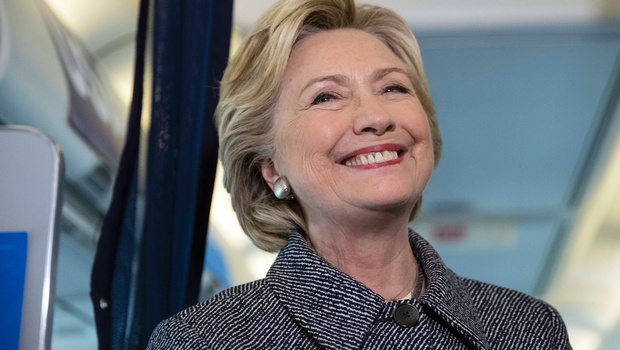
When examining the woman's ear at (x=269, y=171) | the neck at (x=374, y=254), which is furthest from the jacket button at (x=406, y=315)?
the woman's ear at (x=269, y=171)

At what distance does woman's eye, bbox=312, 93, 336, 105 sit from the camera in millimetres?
1879

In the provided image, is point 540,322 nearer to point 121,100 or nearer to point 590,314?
point 121,100

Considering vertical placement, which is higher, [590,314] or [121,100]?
[121,100]

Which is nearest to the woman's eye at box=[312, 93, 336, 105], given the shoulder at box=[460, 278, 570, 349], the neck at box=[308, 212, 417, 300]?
the neck at box=[308, 212, 417, 300]

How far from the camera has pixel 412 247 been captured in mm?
2000

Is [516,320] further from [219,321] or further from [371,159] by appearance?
[219,321]

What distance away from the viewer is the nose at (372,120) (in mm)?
1774

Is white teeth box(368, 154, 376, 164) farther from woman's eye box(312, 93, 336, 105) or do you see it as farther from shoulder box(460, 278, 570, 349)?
shoulder box(460, 278, 570, 349)

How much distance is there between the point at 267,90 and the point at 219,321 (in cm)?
50

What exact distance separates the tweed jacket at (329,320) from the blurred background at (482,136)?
549 millimetres

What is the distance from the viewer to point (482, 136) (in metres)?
4.64

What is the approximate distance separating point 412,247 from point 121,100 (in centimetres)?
155

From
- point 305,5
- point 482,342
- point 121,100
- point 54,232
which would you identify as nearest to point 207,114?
point 305,5

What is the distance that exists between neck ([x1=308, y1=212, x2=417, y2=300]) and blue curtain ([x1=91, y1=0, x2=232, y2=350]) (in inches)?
14.2
